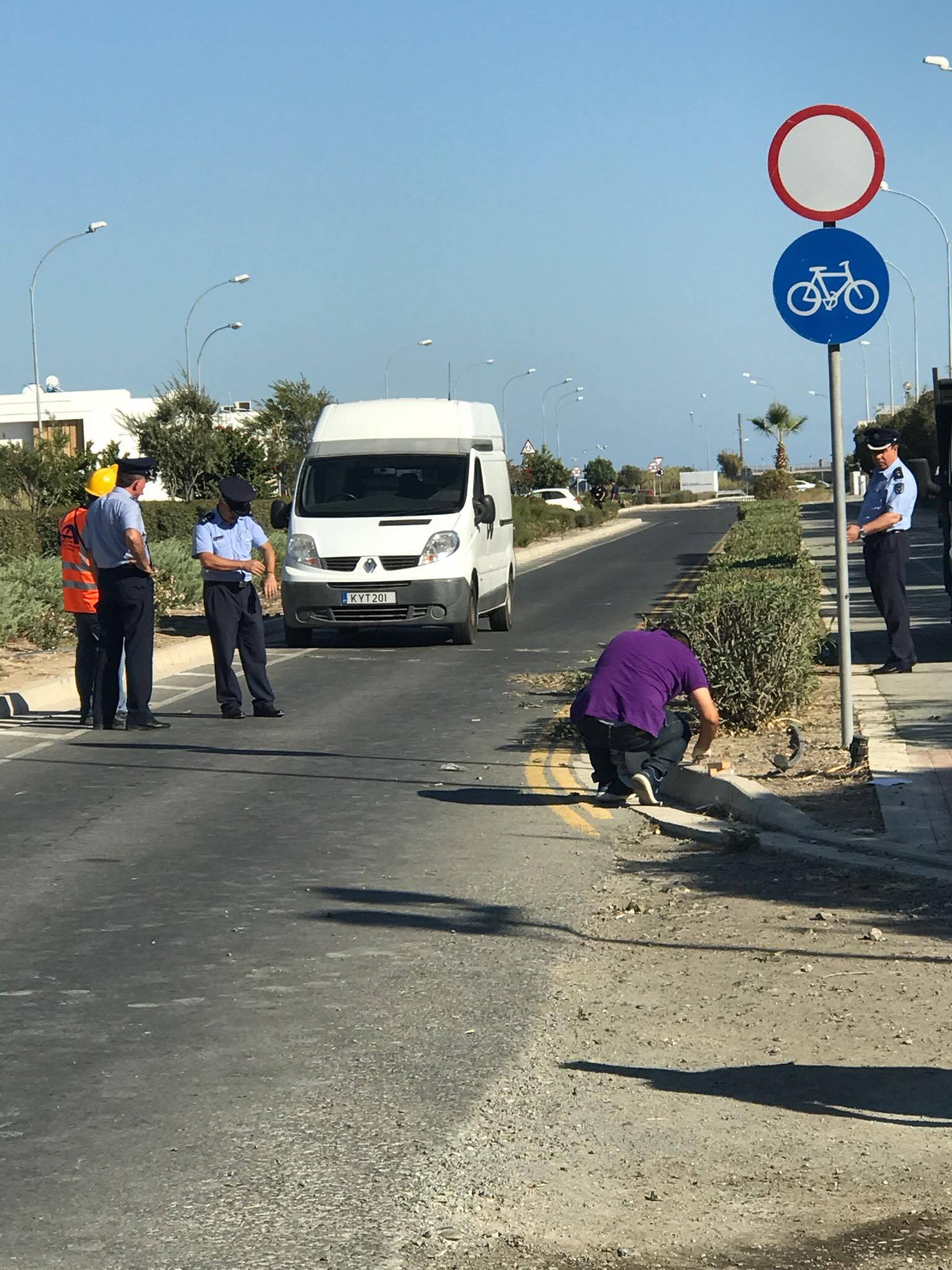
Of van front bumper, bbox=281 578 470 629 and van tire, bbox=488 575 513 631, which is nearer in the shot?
van front bumper, bbox=281 578 470 629

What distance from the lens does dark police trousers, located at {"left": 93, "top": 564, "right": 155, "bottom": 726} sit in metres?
13.4

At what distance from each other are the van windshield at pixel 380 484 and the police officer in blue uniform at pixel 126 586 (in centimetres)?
632

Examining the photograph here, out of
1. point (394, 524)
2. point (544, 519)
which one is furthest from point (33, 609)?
point (544, 519)

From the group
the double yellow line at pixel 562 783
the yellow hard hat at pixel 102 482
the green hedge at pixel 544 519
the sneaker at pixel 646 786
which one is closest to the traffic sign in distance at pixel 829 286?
the sneaker at pixel 646 786

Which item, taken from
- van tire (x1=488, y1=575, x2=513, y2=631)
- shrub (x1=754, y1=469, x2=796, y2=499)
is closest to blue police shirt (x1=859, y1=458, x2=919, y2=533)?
van tire (x1=488, y1=575, x2=513, y2=631)

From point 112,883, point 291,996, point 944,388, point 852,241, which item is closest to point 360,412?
point 944,388

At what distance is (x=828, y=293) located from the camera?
10.0 metres

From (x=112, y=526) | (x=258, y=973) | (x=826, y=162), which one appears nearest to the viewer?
(x=258, y=973)

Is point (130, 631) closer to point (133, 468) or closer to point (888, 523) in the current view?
point (133, 468)

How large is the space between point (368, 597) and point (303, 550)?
0.94m

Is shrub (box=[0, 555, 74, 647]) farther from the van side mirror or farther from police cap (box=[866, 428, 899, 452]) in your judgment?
police cap (box=[866, 428, 899, 452])

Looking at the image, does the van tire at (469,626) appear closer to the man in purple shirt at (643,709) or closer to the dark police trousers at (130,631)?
the dark police trousers at (130,631)

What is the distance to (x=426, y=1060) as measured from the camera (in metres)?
5.54

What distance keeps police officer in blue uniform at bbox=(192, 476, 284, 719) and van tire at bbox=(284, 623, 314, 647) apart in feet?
18.6
